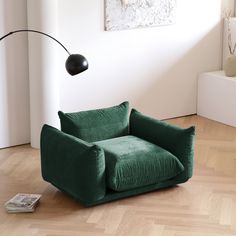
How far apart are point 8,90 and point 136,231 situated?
2227mm

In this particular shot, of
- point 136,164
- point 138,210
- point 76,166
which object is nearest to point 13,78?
point 76,166

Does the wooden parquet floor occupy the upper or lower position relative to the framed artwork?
lower

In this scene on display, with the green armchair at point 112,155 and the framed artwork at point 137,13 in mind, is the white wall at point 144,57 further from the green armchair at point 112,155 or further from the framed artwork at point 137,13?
the green armchair at point 112,155

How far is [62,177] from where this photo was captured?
4750 millimetres

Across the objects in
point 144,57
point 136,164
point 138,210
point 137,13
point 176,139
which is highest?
point 137,13

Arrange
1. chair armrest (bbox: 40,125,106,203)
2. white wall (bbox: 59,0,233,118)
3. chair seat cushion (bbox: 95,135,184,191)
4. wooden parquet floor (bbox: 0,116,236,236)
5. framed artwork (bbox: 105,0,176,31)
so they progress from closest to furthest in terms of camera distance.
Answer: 1. wooden parquet floor (bbox: 0,116,236,236)
2. chair armrest (bbox: 40,125,106,203)
3. chair seat cushion (bbox: 95,135,184,191)
4. white wall (bbox: 59,0,233,118)
5. framed artwork (bbox: 105,0,176,31)

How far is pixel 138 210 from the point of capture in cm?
464

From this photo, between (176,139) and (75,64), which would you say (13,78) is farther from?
(176,139)

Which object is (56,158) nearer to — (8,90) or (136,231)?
(136,231)

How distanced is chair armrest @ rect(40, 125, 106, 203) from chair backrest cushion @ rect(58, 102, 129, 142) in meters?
0.26

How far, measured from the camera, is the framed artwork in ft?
20.7

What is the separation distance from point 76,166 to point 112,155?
29 cm

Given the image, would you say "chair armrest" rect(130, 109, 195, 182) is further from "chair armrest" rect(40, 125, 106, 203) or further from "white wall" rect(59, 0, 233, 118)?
"white wall" rect(59, 0, 233, 118)

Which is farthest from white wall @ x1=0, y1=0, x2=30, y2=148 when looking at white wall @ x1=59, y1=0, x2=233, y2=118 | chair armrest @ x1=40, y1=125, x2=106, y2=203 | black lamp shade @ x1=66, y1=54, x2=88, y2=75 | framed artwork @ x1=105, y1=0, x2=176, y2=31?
black lamp shade @ x1=66, y1=54, x2=88, y2=75
